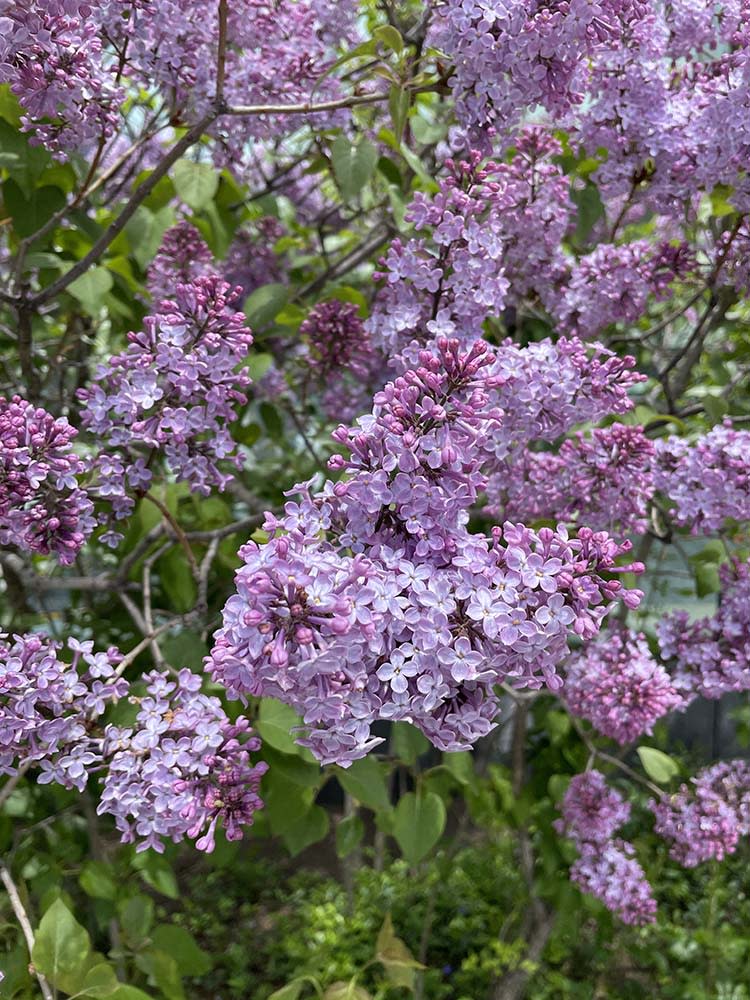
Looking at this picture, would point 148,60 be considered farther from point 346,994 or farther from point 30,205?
point 346,994

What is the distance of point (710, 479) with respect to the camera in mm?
1549

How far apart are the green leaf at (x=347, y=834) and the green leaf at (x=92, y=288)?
1240 mm

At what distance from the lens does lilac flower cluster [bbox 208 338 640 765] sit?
797mm

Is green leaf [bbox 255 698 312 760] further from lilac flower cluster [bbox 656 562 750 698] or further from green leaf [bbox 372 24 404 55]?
green leaf [bbox 372 24 404 55]

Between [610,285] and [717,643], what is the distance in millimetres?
695

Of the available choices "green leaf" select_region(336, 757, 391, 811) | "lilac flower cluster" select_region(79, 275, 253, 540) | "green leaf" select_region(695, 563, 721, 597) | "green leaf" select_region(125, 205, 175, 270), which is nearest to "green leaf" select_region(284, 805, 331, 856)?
"green leaf" select_region(336, 757, 391, 811)

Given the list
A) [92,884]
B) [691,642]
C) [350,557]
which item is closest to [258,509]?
[92,884]

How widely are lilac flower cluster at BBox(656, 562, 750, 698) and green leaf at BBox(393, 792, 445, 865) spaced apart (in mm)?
583

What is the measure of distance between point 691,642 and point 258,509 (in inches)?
43.1

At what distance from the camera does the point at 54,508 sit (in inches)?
47.0

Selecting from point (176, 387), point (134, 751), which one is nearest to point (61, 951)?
point (134, 751)

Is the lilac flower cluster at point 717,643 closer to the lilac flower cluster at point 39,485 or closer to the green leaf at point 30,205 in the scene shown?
the lilac flower cluster at point 39,485

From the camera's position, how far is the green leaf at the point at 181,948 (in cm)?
203

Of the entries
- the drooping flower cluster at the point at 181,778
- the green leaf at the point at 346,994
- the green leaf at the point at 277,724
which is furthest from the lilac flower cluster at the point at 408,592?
the green leaf at the point at 346,994
